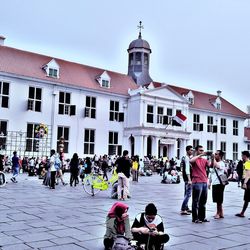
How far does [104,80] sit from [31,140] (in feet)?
36.7

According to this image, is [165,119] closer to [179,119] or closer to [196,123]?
[179,119]

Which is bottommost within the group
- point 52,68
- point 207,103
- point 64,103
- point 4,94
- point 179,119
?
point 179,119

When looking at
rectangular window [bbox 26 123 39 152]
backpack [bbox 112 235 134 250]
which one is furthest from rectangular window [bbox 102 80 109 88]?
backpack [bbox 112 235 134 250]

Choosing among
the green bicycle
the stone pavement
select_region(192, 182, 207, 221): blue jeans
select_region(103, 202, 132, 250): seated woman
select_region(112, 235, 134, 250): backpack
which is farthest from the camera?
the green bicycle

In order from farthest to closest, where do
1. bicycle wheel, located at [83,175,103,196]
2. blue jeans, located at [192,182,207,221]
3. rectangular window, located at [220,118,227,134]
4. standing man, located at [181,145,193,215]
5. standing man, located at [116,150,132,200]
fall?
rectangular window, located at [220,118,227,134] < bicycle wheel, located at [83,175,103,196] < standing man, located at [116,150,132,200] < standing man, located at [181,145,193,215] < blue jeans, located at [192,182,207,221]

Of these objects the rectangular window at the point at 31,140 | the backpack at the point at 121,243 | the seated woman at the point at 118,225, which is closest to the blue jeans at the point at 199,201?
the seated woman at the point at 118,225

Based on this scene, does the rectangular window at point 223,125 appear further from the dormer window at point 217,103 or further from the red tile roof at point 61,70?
the red tile roof at point 61,70

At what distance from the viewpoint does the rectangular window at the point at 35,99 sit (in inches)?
1278

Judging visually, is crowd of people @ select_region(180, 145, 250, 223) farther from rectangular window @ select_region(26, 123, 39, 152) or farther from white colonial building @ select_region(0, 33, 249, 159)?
rectangular window @ select_region(26, 123, 39, 152)

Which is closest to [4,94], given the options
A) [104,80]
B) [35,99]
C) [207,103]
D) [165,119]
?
[35,99]

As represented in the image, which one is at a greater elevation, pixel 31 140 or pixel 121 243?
pixel 31 140

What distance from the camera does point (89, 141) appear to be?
3606 cm

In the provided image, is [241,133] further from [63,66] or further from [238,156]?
[63,66]

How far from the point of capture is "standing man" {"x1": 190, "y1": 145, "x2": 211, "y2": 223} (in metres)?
8.85
